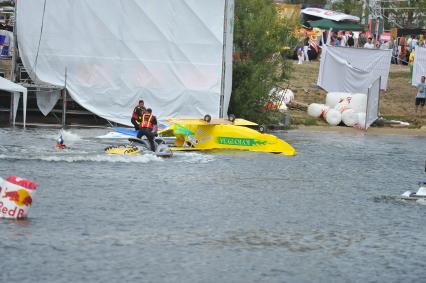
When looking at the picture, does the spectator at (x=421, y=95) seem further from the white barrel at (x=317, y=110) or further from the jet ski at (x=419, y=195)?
the jet ski at (x=419, y=195)

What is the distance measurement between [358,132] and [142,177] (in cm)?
1797

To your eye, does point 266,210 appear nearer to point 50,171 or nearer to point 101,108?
point 50,171

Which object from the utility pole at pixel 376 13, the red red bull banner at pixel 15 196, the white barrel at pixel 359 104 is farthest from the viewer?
the utility pole at pixel 376 13

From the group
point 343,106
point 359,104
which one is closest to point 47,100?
point 343,106

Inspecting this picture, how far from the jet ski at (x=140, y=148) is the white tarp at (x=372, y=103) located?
14080 millimetres

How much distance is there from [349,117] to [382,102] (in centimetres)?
490

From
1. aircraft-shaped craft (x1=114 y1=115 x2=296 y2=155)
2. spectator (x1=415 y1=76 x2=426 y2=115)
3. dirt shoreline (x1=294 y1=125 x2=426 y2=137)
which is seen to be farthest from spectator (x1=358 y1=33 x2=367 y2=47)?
aircraft-shaped craft (x1=114 y1=115 x2=296 y2=155)

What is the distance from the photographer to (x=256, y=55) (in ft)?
147

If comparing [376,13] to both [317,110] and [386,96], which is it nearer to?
[386,96]

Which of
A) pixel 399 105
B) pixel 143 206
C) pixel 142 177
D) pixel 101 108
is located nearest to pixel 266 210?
pixel 143 206

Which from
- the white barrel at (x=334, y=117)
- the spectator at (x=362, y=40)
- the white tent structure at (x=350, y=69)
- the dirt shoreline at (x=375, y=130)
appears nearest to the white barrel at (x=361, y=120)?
the dirt shoreline at (x=375, y=130)

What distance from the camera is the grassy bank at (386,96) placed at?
48000 millimetres

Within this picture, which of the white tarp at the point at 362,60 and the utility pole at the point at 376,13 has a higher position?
the utility pole at the point at 376,13

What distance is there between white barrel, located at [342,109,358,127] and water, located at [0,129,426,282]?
9.31 meters
